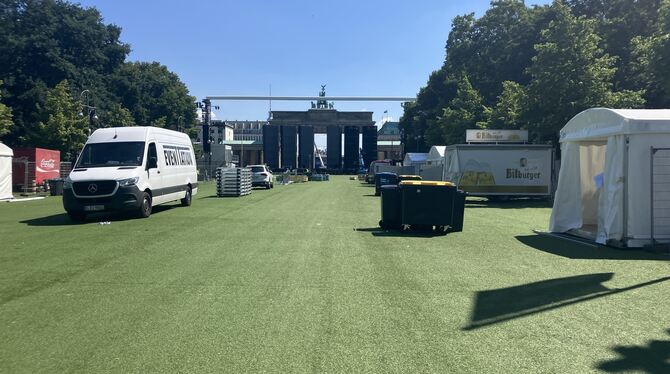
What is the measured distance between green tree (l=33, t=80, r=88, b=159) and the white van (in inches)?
1200

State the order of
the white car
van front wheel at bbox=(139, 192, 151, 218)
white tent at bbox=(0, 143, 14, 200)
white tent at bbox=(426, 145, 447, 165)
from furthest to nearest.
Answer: the white car → white tent at bbox=(426, 145, 447, 165) → white tent at bbox=(0, 143, 14, 200) → van front wheel at bbox=(139, 192, 151, 218)

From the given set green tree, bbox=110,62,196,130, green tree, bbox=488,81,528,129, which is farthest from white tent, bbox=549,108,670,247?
green tree, bbox=110,62,196,130

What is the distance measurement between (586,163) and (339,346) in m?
12.0

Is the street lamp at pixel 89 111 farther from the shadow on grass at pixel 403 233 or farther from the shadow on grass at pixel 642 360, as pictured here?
the shadow on grass at pixel 642 360

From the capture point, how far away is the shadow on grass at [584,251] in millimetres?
10211

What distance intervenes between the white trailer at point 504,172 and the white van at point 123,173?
14.6 meters

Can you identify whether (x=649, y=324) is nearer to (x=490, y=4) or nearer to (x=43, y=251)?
(x=43, y=251)

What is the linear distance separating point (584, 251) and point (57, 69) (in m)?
53.2

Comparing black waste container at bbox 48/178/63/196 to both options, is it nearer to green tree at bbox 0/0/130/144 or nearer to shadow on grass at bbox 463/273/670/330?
green tree at bbox 0/0/130/144

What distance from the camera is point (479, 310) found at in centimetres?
626

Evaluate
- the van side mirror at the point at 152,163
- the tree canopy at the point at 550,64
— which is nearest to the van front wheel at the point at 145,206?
the van side mirror at the point at 152,163

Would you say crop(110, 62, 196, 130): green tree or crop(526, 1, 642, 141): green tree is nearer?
crop(526, 1, 642, 141): green tree

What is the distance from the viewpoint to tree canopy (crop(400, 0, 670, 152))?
26547 mm

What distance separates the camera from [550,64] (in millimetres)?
27953
